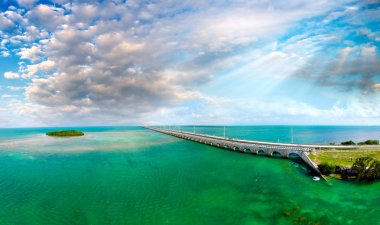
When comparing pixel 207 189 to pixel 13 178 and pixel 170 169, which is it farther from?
pixel 13 178

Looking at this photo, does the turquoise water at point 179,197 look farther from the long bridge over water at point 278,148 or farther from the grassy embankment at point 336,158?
the long bridge over water at point 278,148

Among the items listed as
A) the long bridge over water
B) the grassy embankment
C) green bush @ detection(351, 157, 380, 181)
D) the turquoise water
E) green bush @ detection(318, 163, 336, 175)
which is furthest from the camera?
the long bridge over water

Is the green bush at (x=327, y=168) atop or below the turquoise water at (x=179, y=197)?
atop

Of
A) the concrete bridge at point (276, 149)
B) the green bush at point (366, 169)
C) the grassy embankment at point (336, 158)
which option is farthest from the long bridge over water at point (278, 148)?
the green bush at point (366, 169)

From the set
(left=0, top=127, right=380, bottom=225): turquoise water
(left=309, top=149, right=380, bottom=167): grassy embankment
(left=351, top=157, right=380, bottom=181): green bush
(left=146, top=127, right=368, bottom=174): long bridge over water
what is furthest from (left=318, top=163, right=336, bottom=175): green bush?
(left=351, top=157, right=380, bottom=181): green bush

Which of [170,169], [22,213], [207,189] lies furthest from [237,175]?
[22,213]

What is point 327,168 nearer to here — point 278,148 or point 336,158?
point 336,158

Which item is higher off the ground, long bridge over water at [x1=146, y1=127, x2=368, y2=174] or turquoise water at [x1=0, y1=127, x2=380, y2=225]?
long bridge over water at [x1=146, y1=127, x2=368, y2=174]

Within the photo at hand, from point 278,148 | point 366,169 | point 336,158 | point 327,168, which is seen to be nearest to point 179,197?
point 327,168

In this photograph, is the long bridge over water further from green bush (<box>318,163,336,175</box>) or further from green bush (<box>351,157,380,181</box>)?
green bush (<box>351,157,380,181</box>)

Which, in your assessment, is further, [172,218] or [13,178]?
[13,178]

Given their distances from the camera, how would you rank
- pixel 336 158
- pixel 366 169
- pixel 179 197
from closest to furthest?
pixel 179 197 < pixel 366 169 < pixel 336 158
